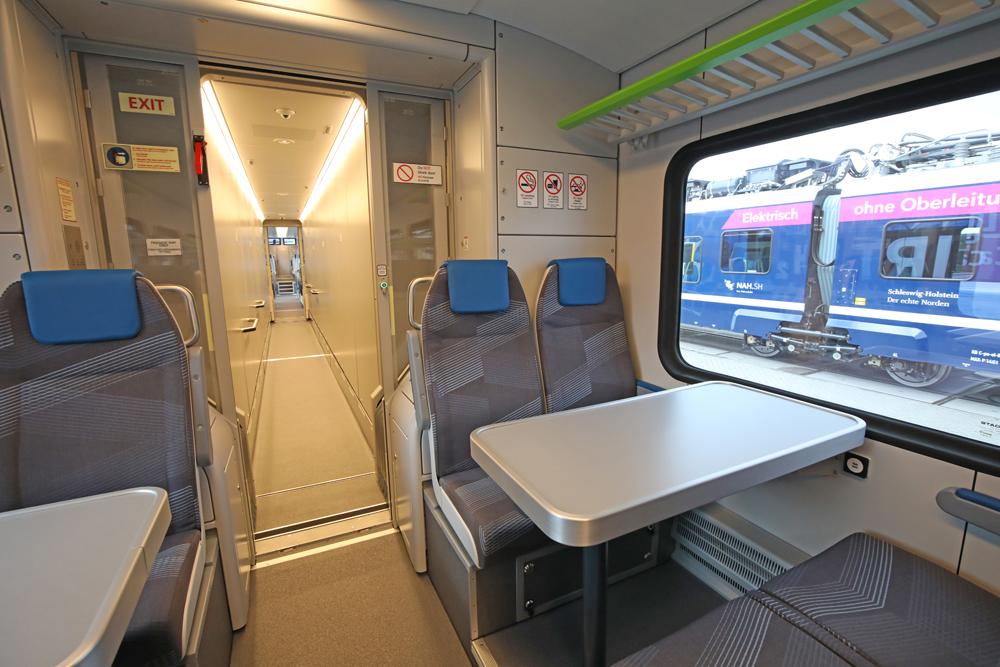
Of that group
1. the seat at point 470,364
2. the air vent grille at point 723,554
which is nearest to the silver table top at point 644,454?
the seat at point 470,364

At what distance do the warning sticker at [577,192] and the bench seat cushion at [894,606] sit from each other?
192cm

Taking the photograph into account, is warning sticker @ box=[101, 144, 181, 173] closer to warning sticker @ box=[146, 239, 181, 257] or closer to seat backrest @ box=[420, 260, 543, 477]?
warning sticker @ box=[146, 239, 181, 257]

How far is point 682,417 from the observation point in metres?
1.66

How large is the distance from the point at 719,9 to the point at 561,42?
2.56 ft

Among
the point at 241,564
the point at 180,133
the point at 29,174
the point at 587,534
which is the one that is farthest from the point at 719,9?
the point at 241,564

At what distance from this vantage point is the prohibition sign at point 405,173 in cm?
268

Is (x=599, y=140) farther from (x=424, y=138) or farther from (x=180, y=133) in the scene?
(x=180, y=133)

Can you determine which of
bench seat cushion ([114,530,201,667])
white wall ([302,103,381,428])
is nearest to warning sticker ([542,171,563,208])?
white wall ([302,103,381,428])

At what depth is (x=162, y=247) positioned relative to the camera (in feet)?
7.31

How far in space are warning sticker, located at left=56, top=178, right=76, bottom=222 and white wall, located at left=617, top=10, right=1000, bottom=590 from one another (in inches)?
106

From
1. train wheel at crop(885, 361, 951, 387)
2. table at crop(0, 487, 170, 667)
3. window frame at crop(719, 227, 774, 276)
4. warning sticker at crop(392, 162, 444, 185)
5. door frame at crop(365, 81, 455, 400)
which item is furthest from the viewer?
warning sticker at crop(392, 162, 444, 185)

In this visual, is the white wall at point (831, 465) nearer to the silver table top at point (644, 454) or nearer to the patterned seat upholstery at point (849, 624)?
the patterned seat upholstery at point (849, 624)

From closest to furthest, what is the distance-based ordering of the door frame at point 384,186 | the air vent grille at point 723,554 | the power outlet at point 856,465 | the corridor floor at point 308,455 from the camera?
1. the power outlet at point 856,465
2. the air vent grille at point 723,554
3. the door frame at point 384,186
4. the corridor floor at point 308,455

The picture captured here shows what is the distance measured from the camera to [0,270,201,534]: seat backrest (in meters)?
1.43
